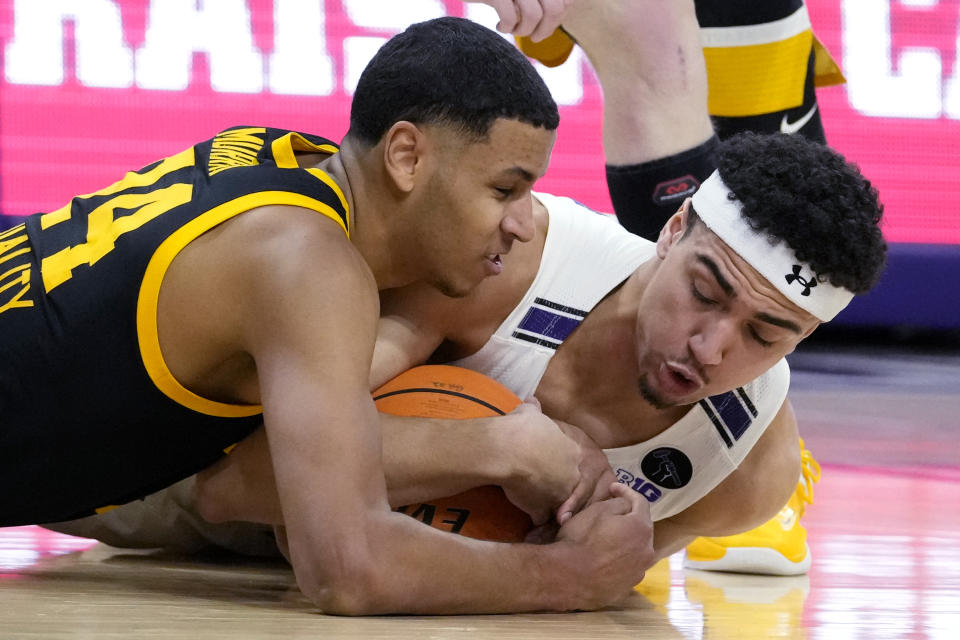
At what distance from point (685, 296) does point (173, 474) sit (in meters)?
1.07

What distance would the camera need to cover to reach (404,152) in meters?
2.29

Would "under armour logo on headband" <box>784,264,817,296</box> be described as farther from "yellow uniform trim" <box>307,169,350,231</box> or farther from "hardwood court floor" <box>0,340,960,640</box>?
"yellow uniform trim" <box>307,169,350,231</box>

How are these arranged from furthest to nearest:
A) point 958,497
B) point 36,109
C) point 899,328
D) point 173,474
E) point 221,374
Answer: point 899,328
point 36,109
point 958,497
point 173,474
point 221,374

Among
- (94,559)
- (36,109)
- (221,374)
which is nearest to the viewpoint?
(221,374)

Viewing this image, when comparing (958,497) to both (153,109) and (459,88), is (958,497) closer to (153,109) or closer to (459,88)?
(459,88)

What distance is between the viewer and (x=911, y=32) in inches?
277

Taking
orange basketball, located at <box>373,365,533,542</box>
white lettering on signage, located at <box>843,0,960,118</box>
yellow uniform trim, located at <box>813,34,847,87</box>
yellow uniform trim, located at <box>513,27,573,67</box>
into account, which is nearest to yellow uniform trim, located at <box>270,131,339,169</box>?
orange basketball, located at <box>373,365,533,542</box>

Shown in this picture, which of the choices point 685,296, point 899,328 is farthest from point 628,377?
point 899,328

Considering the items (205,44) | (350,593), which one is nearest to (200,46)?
(205,44)

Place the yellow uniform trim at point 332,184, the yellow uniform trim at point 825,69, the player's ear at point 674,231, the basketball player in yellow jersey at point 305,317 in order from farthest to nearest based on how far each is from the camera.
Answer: the yellow uniform trim at point 825,69, the player's ear at point 674,231, the yellow uniform trim at point 332,184, the basketball player in yellow jersey at point 305,317

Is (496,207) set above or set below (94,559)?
above

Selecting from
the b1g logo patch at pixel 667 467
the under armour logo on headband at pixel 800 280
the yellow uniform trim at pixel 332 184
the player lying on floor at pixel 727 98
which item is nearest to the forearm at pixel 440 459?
the yellow uniform trim at pixel 332 184

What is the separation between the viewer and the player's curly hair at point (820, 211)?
8.01 feet

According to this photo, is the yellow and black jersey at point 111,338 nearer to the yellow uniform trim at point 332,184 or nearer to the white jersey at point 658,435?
the yellow uniform trim at point 332,184
